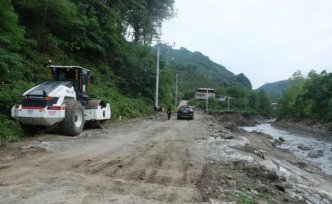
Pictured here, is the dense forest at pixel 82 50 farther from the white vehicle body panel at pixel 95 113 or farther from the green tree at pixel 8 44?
the white vehicle body panel at pixel 95 113

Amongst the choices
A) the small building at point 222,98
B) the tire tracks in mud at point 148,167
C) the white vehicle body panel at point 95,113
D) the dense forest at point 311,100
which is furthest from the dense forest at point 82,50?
the small building at point 222,98

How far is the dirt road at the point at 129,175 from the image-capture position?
A: 699cm

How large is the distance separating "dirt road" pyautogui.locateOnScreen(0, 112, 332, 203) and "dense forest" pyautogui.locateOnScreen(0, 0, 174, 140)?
3435mm

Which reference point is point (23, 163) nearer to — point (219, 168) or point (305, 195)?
point (219, 168)

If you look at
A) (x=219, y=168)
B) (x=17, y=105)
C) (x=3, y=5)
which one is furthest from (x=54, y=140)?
(x=3, y=5)

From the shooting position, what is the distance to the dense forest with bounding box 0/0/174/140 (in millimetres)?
17062

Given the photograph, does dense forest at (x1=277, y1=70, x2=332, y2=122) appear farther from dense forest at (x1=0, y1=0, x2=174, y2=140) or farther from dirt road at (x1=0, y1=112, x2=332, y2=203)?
dirt road at (x1=0, y1=112, x2=332, y2=203)

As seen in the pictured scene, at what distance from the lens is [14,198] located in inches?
254

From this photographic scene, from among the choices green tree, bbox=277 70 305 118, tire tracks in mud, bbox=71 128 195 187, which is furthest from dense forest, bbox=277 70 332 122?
tire tracks in mud, bbox=71 128 195 187

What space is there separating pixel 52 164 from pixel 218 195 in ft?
13.9

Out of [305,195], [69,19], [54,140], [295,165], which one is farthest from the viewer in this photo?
[69,19]

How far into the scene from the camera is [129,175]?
871 cm

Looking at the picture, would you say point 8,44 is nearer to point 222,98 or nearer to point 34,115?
point 34,115

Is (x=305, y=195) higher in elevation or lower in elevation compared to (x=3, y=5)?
lower
